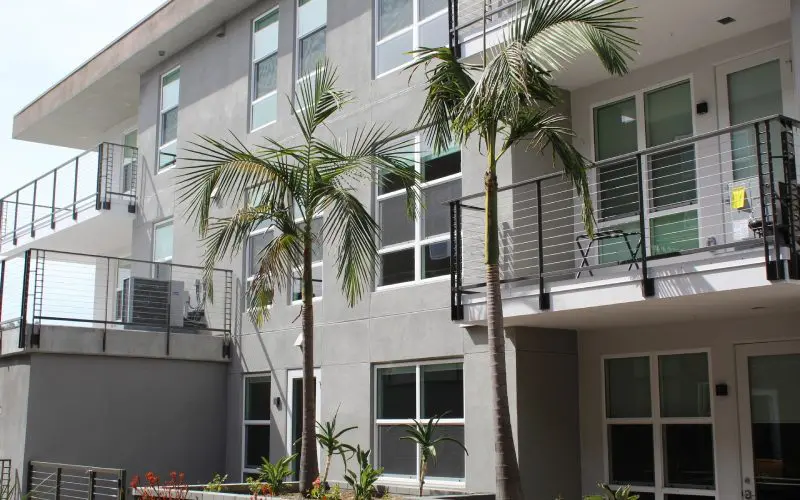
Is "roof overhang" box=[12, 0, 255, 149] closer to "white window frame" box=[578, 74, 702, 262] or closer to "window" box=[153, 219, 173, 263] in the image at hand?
"window" box=[153, 219, 173, 263]

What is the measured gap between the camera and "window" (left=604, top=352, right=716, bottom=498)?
415 inches

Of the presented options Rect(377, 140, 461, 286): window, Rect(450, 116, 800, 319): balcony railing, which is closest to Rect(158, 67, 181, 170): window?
Rect(377, 140, 461, 286): window

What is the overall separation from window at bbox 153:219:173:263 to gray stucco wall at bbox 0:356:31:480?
160 inches

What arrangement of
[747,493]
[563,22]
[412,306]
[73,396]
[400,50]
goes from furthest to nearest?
[73,396]
[400,50]
[412,306]
[747,493]
[563,22]

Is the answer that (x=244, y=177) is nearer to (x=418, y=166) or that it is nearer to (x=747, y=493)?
(x=418, y=166)

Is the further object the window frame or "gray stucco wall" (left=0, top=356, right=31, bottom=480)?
"gray stucco wall" (left=0, top=356, right=31, bottom=480)

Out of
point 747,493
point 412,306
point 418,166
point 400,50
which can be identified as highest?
point 400,50

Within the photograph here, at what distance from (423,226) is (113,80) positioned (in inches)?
432

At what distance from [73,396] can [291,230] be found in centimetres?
607

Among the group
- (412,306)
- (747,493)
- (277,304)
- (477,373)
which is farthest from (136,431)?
(747,493)

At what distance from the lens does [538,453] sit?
11.0 meters

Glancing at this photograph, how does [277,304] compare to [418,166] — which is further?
[277,304]

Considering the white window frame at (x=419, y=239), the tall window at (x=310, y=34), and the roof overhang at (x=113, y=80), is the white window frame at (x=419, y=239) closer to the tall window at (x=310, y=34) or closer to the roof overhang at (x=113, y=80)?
the tall window at (x=310, y=34)

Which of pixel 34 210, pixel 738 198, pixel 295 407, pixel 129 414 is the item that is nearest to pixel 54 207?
pixel 34 210
